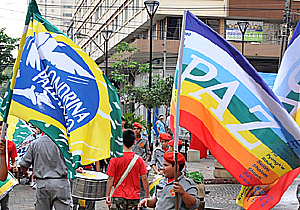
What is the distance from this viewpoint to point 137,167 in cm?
817

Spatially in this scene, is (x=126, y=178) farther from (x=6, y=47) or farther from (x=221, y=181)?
(x=6, y=47)

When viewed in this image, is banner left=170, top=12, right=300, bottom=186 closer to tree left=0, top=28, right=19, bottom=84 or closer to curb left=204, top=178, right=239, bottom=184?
curb left=204, top=178, right=239, bottom=184

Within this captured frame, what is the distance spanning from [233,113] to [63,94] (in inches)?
87.5

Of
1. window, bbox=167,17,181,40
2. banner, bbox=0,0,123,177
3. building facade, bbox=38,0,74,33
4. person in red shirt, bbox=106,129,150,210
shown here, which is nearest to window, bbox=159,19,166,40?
window, bbox=167,17,181,40

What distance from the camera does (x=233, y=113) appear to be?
6207 millimetres

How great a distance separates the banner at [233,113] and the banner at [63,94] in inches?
45.1

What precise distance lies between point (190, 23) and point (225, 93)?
3.13 ft

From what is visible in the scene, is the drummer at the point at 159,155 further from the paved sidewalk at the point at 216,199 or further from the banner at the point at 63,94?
the banner at the point at 63,94

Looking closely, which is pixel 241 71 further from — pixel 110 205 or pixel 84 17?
pixel 84 17

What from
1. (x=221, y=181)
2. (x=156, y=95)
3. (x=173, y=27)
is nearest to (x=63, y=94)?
(x=221, y=181)

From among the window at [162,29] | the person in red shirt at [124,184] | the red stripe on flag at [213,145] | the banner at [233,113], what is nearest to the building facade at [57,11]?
the window at [162,29]

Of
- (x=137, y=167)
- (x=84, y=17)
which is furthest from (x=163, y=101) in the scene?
(x=84, y=17)

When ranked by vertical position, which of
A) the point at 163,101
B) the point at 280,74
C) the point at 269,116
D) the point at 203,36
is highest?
the point at 203,36

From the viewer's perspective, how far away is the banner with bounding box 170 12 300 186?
589 centimetres
